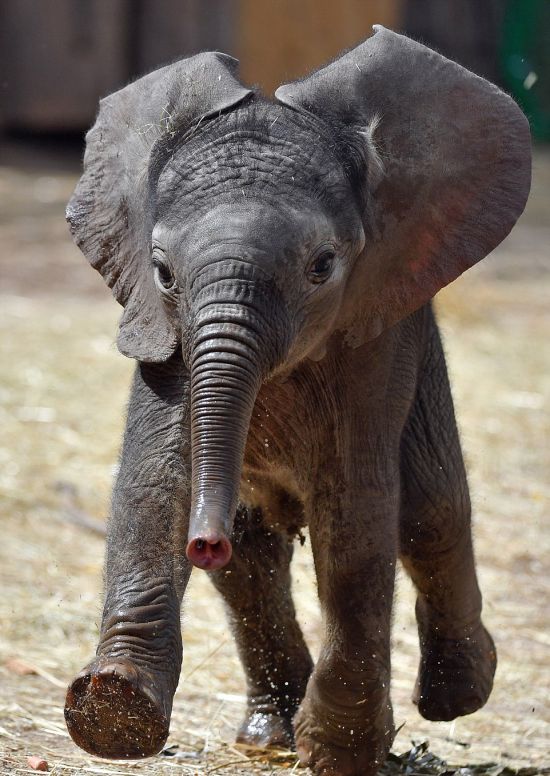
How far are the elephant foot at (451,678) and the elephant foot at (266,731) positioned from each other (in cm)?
48

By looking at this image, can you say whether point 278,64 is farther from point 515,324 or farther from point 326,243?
point 326,243

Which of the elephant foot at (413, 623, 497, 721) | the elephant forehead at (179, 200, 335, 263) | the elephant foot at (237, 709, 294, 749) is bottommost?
the elephant foot at (237, 709, 294, 749)

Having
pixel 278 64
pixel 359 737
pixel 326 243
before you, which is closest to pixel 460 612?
pixel 359 737

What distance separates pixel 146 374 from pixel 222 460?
78 centimetres

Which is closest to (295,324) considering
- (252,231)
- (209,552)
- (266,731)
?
(252,231)

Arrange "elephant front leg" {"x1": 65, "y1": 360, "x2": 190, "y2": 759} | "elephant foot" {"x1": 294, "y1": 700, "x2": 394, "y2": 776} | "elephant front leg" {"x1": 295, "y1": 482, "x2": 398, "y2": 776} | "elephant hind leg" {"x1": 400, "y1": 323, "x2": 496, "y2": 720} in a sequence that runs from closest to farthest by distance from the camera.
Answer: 1. "elephant front leg" {"x1": 65, "y1": 360, "x2": 190, "y2": 759}
2. "elephant front leg" {"x1": 295, "y1": 482, "x2": 398, "y2": 776}
3. "elephant foot" {"x1": 294, "y1": 700, "x2": 394, "y2": 776}
4. "elephant hind leg" {"x1": 400, "y1": 323, "x2": 496, "y2": 720}

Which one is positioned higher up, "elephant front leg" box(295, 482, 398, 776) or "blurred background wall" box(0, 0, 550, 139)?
"elephant front leg" box(295, 482, 398, 776)

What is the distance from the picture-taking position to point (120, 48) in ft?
59.2

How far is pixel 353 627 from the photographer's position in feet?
15.2

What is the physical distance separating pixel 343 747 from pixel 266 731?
0.83 m

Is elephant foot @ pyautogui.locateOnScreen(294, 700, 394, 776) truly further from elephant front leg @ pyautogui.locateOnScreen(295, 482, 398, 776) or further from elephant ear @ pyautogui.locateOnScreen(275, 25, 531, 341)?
elephant ear @ pyautogui.locateOnScreen(275, 25, 531, 341)

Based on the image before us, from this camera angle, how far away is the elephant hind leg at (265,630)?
5.36 m

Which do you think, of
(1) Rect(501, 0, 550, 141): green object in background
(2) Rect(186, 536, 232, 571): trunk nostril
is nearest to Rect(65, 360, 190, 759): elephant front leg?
(2) Rect(186, 536, 232, 571): trunk nostril

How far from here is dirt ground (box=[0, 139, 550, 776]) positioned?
18.9ft
